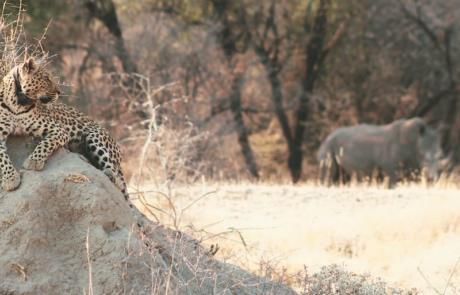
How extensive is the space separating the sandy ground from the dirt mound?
262 cm

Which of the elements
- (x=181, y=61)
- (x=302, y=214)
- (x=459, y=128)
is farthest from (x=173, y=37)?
(x=302, y=214)

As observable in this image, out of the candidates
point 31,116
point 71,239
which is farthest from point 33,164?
point 71,239

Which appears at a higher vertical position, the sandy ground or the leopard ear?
the leopard ear

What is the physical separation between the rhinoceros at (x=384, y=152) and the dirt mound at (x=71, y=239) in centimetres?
1554

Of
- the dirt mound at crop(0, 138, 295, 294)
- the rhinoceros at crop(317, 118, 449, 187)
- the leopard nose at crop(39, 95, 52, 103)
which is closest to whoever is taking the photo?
the dirt mound at crop(0, 138, 295, 294)

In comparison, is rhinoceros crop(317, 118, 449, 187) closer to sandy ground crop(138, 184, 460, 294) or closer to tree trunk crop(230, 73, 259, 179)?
tree trunk crop(230, 73, 259, 179)

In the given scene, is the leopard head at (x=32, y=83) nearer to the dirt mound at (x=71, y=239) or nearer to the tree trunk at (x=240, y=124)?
the dirt mound at (x=71, y=239)

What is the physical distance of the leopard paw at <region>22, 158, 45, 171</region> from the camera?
254 inches

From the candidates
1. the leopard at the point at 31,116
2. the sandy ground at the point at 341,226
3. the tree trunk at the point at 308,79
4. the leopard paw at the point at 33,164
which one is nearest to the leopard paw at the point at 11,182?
the leopard at the point at 31,116

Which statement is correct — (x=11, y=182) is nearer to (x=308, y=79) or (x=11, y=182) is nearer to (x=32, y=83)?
(x=32, y=83)

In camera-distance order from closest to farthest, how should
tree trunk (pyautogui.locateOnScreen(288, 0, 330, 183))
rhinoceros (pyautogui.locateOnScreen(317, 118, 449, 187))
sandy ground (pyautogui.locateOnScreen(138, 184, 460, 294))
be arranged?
sandy ground (pyautogui.locateOnScreen(138, 184, 460, 294)) → rhinoceros (pyautogui.locateOnScreen(317, 118, 449, 187)) → tree trunk (pyautogui.locateOnScreen(288, 0, 330, 183))

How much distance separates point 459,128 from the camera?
28.6 metres

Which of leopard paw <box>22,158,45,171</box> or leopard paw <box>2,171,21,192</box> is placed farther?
leopard paw <box>22,158,45,171</box>

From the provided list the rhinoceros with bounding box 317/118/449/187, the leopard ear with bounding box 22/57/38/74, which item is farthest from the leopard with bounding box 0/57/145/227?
the rhinoceros with bounding box 317/118/449/187
